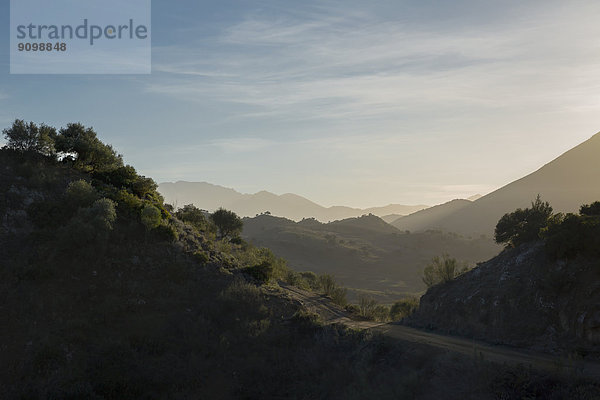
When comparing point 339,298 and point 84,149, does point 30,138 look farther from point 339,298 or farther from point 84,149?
point 339,298

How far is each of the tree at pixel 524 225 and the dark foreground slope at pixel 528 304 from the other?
5.27 feet

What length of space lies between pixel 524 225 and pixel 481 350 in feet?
48.4

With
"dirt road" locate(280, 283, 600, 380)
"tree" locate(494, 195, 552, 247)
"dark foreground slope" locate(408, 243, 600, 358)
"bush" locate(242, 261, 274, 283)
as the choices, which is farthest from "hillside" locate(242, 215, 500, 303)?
"dirt road" locate(280, 283, 600, 380)

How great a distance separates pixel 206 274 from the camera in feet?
99.0

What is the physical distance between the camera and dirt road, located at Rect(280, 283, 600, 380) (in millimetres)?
16094

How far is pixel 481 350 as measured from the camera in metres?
19.8

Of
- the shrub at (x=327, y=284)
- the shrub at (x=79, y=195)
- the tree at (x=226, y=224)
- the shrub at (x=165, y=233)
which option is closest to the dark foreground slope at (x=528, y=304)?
the shrub at (x=327, y=284)

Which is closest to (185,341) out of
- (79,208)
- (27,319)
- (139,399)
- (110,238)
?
(139,399)

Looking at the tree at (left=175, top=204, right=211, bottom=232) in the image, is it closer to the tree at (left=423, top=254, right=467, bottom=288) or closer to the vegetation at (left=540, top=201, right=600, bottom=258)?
the tree at (left=423, top=254, right=467, bottom=288)

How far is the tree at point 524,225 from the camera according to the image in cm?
2870

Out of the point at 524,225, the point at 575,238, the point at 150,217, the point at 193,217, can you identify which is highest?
the point at 193,217

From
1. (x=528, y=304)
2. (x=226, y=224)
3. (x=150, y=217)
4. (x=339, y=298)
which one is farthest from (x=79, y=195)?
(x=528, y=304)

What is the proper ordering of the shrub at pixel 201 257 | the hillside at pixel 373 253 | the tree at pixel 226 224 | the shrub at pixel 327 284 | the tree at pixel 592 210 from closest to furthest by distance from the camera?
the tree at pixel 592 210
the shrub at pixel 201 257
the shrub at pixel 327 284
the tree at pixel 226 224
the hillside at pixel 373 253

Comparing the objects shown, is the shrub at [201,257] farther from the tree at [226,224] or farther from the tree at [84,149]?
the tree at [226,224]
